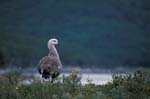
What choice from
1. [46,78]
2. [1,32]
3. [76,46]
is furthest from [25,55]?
[46,78]

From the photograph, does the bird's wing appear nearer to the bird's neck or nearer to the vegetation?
the bird's neck

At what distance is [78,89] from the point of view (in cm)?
1541

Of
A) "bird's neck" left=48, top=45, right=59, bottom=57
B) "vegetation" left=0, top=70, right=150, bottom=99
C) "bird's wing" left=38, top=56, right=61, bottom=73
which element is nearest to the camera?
"vegetation" left=0, top=70, right=150, bottom=99

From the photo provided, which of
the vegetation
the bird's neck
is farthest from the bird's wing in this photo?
the vegetation

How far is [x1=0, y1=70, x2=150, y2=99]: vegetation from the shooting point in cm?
1437

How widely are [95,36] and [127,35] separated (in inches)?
138

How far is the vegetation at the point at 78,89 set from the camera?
14.4 m

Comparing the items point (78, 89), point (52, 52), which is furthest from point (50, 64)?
point (78, 89)

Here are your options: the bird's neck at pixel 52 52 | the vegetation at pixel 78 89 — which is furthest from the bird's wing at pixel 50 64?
the vegetation at pixel 78 89

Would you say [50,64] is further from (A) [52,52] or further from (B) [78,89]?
(B) [78,89]

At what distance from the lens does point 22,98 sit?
565 inches

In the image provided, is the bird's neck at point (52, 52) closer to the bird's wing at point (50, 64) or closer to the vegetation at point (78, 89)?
the bird's wing at point (50, 64)

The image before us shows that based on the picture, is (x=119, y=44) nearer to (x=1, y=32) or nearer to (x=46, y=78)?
(x=1, y=32)

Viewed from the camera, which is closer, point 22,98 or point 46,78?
point 22,98
